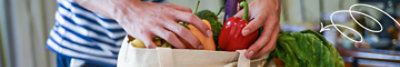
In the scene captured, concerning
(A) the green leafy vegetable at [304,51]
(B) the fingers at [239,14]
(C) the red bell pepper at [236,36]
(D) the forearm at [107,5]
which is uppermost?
(D) the forearm at [107,5]

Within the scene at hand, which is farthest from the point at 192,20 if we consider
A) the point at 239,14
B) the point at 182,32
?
the point at 239,14

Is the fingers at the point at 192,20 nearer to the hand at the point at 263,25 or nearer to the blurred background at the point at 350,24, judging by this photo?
the hand at the point at 263,25

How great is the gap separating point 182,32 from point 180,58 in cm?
3

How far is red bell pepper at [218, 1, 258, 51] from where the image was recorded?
62cm

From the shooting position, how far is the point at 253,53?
0.60 metres

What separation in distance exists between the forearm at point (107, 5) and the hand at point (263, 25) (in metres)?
0.17

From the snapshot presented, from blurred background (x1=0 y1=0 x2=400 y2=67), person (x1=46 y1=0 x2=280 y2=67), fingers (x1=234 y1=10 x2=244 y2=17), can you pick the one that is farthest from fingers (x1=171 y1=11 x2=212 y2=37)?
blurred background (x1=0 y1=0 x2=400 y2=67)

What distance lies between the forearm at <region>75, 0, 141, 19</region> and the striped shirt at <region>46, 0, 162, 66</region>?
0.17ft

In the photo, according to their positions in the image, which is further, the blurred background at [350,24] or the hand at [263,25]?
the blurred background at [350,24]

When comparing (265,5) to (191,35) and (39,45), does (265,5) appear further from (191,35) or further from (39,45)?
(39,45)

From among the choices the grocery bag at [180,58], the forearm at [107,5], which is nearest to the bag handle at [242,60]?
the grocery bag at [180,58]

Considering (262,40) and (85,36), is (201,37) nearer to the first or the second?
(262,40)

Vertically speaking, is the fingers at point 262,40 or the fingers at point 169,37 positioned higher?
the fingers at point 169,37

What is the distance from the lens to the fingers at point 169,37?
573mm
